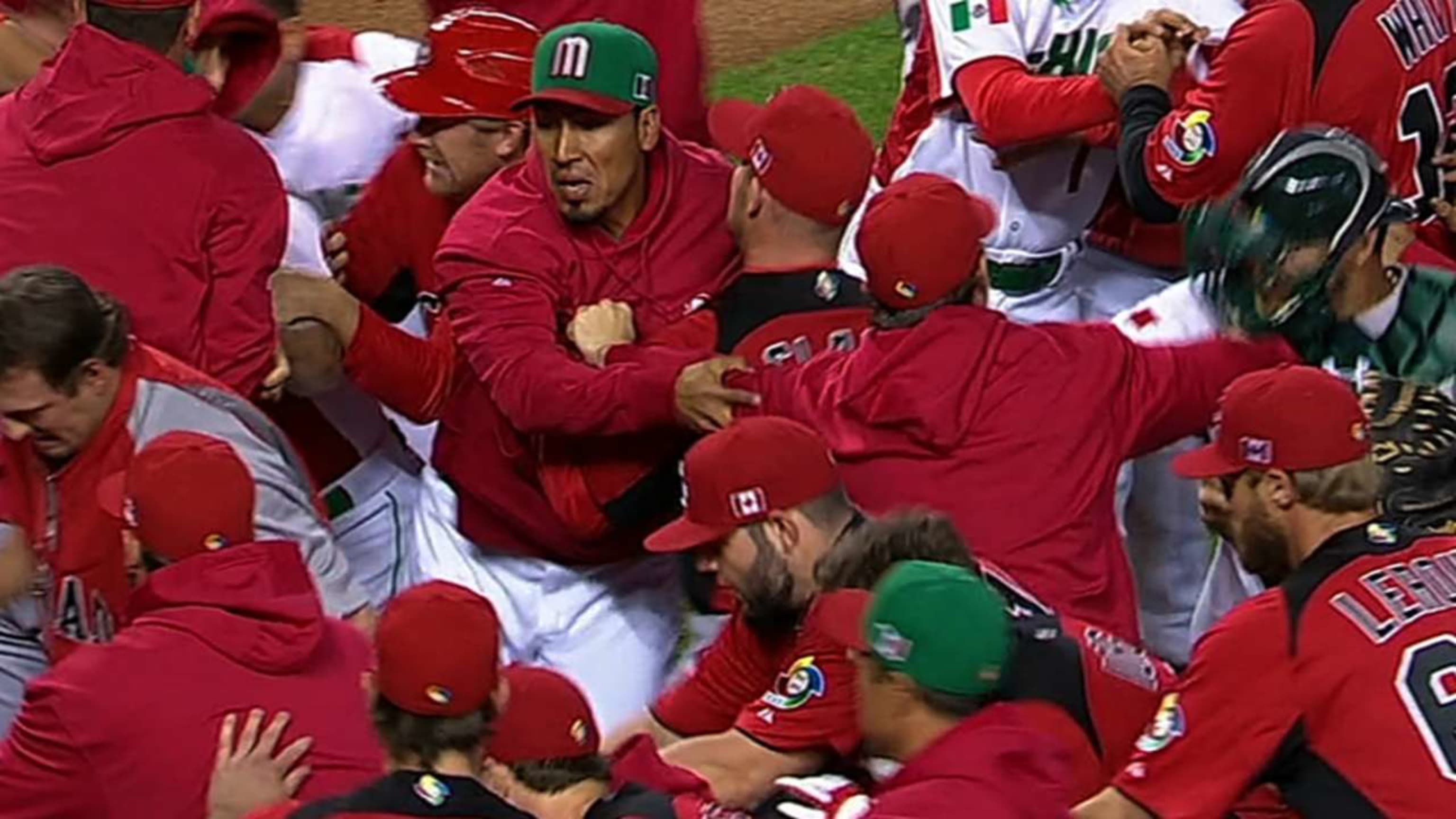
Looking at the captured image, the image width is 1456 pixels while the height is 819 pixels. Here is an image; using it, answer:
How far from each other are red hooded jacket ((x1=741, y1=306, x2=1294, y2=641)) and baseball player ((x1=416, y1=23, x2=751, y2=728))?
316 millimetres

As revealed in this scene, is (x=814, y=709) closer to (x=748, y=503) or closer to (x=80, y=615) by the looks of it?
(x=748, y=503)

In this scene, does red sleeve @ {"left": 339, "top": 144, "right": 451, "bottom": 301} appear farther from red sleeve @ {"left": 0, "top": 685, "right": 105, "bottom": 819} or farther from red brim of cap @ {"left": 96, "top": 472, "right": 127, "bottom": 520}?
red sleeve @ {"left": 0, "top": 685, "right": 105, "bottom": 819}

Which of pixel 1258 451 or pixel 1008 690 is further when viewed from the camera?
pixel 1258 451

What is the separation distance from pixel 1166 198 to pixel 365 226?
57.7 inches

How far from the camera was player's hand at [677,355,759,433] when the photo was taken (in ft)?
13.8

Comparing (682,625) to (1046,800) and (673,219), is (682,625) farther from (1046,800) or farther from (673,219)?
(1046,800)

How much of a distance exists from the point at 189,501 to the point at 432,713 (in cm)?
61

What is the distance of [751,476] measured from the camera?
147 inches

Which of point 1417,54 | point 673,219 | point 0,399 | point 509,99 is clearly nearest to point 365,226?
point 509,99

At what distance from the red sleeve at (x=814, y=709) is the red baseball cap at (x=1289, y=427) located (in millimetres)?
541

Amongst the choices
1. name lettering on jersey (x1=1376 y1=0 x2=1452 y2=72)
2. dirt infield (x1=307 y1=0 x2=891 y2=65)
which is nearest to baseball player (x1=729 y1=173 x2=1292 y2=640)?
name lettering on jersey (x1=1376 y1=0 x2=1452 y2=72)

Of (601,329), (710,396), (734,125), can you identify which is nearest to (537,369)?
(601,329)

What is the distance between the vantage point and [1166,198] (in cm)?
462

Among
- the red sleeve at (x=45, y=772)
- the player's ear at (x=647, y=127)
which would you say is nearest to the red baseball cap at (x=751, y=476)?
the player's ear at (x=647, y=127)
